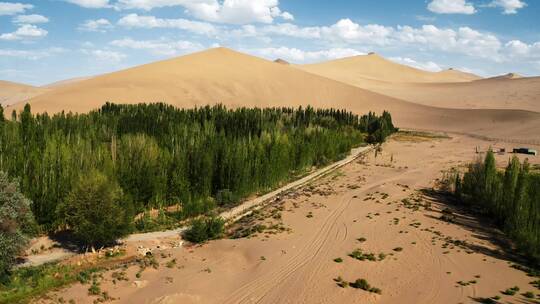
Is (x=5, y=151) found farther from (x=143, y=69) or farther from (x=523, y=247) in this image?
(x=143, y=69)

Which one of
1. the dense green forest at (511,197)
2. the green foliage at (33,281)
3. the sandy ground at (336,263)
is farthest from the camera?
the dense green forest at (511,197)

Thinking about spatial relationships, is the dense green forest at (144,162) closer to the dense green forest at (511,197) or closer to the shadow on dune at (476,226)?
the shadow on dune at (476,226)

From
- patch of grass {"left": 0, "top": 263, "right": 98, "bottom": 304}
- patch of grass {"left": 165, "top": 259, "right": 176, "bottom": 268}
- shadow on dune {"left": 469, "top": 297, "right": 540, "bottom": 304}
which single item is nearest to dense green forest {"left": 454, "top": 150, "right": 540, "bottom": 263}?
shadow on dune {"left": 469, "top": 297, "right": 540, "bottom": 304}

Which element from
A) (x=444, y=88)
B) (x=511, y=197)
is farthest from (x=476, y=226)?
(x=444, y=88)

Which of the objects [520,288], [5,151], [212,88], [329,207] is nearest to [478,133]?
[212,88]

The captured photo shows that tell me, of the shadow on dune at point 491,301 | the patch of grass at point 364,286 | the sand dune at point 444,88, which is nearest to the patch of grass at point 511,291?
the shadow on dune at point 491,301

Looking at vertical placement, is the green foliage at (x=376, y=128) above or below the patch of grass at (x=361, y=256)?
above

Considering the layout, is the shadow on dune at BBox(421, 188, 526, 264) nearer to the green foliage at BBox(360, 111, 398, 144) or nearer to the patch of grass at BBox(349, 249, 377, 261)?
the patch of grass at BBox(349, 249, 377, 261)
